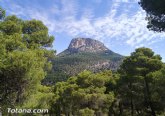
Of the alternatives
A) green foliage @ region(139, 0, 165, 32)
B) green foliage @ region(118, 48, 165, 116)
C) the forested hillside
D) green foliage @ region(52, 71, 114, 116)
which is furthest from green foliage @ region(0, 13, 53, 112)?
green foliage @ region(118, 48, 165, 116)

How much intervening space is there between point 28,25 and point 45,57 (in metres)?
2.72

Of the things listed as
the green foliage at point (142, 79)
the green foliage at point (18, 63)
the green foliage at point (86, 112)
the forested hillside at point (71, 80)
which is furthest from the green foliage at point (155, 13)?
the green foliage at point (86, 112)

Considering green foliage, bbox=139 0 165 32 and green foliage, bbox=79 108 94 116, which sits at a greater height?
green foliage, bbox=139 0 165 32

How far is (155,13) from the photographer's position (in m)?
14.5

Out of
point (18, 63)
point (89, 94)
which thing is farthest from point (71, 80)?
point (18, 63)

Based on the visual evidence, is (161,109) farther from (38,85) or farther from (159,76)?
(38,85)

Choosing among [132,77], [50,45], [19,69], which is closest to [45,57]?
[50,45]

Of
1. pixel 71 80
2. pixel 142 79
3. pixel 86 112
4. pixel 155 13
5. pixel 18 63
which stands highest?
pixel 155 13

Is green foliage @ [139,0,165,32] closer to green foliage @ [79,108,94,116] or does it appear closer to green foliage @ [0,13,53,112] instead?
green foliage @ [0,13,53,112]

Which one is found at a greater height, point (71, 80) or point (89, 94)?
point (71, 80)

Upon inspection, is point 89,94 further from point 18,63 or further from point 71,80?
point 18,63

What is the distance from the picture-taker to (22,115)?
63.0ft

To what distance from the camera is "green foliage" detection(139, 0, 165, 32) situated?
44.5 feet

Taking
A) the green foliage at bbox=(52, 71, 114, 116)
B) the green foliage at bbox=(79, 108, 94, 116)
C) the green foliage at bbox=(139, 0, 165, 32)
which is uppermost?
the green foliage at bbox=(139, 0, 165, 32)
